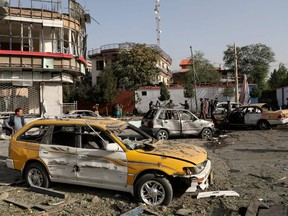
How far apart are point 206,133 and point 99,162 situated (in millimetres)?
9310

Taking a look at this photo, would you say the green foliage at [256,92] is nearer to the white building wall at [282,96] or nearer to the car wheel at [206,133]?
the white building wall at [282,96]

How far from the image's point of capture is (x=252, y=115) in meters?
17.7

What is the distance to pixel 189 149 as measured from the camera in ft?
22.0

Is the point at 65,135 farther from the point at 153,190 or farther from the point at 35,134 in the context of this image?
the point at 153,190

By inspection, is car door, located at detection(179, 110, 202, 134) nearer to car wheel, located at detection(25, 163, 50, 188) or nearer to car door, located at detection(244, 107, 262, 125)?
car door, located at detection(244, 107, 262, 125)

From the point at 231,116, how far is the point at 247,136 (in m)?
3.02

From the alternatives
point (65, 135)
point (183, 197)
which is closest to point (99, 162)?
point (65, 135)

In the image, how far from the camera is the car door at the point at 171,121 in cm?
1448

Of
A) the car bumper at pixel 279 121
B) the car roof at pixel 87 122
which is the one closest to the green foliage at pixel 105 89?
the car bumper at pixel 279 121

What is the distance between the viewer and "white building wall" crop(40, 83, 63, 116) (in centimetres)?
2364

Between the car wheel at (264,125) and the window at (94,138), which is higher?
the window at (94,138)

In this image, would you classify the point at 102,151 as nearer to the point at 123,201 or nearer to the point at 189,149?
the point at 123,201

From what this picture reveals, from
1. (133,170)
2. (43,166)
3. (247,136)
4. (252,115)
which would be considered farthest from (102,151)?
(252,115)

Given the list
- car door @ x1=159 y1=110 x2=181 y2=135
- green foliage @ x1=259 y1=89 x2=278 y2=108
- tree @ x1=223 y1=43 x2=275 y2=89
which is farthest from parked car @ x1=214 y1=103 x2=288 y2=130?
tree @ x1=223 y1=43 x2=275 y2=89
